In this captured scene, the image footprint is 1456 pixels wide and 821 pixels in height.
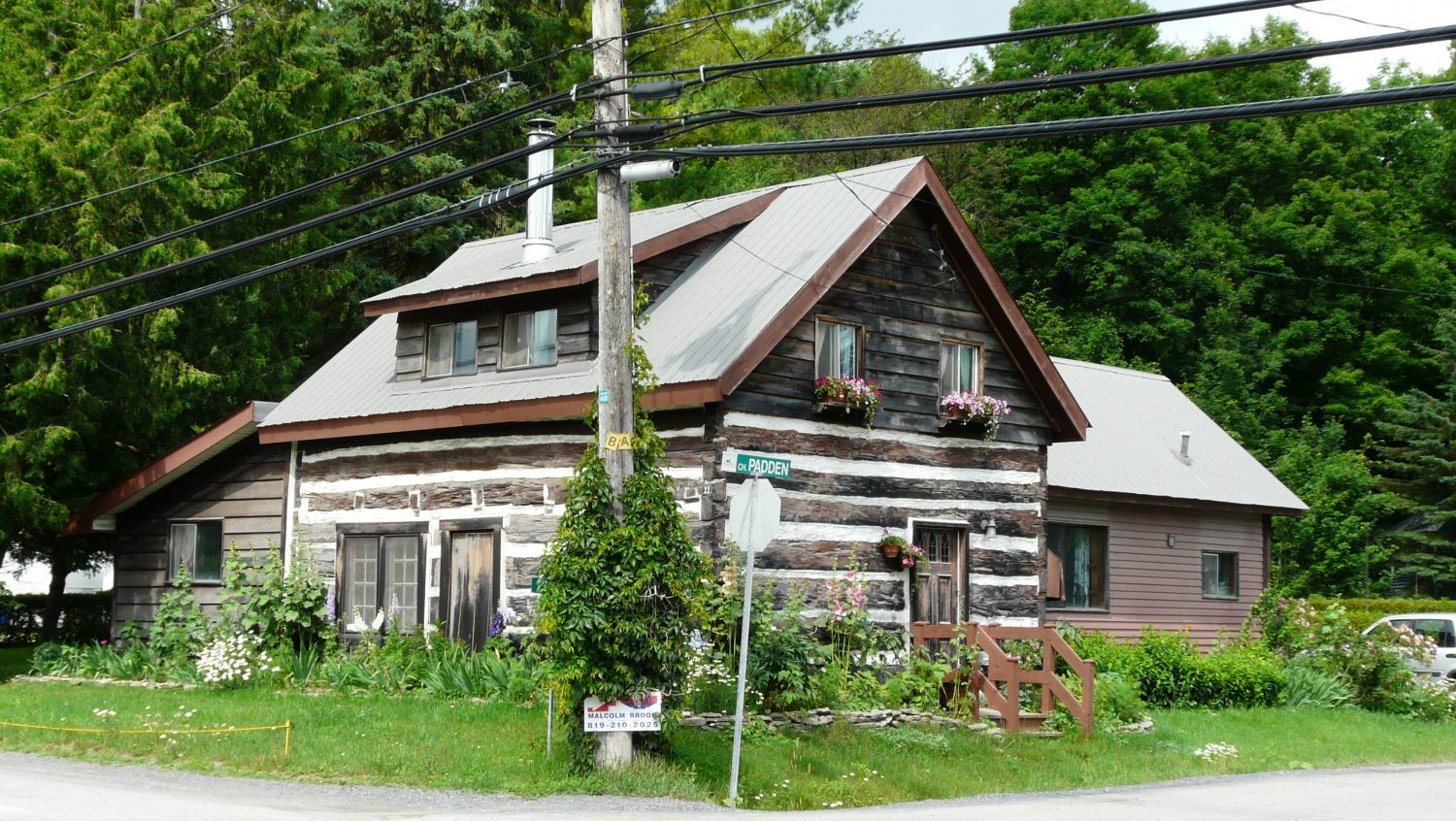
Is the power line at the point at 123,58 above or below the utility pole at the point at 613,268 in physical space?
above

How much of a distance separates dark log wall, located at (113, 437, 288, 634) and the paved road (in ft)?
27.2

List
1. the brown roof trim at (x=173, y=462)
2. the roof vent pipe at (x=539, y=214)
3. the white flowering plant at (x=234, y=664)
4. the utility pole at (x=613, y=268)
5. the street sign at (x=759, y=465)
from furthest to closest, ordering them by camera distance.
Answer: the brown roof trim at (x=173, y=462)
the roof vent pipe at (x=539, y=214)
the white flowering plant at (x=234, y=664)
the utility pole at (x=613, y=268)
the street sign at (x=759, y=465)

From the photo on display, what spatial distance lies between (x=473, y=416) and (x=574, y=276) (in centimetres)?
241

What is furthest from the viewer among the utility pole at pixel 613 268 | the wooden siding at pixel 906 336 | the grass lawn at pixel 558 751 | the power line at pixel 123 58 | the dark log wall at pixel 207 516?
the power line at pixel 123 58

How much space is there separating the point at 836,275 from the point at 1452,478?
3174 centimetres

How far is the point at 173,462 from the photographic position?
24.4m

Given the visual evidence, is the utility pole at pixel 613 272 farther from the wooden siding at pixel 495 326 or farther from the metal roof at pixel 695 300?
the wooden siding at pixel 495 326

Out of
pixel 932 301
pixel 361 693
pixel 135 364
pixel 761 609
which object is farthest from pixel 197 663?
pixel 932 301

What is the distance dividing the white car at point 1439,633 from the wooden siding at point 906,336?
35.8 ft

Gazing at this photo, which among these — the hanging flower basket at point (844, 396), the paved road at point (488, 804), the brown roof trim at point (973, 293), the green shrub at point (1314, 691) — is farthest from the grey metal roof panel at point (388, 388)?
the green shrub at point (1314, 691)

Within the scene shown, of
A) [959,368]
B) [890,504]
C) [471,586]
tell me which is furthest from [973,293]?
[471,586]

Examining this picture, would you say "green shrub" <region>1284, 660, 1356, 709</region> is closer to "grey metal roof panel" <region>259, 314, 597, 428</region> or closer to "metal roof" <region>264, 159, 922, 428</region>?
"metal roof" <region>264, 159, 922, 428</region>

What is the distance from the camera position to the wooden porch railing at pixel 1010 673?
18.7m

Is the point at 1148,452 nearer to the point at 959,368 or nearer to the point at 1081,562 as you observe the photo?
the point at 1081,562
